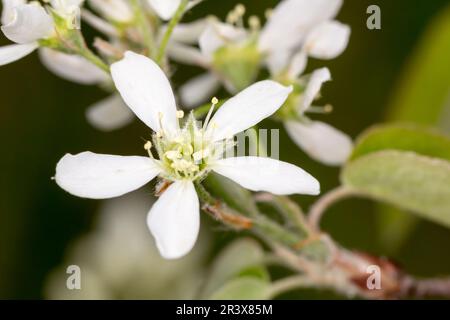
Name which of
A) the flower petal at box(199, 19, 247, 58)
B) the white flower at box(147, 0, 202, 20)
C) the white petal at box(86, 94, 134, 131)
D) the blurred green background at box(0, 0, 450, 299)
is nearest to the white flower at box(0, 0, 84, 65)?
the white flower at box(147, 0, 202, 20)

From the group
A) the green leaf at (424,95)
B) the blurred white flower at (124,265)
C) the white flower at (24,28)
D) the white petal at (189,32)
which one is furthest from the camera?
the blurred white flower at (124,265)

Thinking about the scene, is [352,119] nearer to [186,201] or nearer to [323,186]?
[323,186]

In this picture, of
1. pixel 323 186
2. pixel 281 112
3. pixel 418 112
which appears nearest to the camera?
pixel 281 112

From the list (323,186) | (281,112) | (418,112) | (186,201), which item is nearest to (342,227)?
(323,186)

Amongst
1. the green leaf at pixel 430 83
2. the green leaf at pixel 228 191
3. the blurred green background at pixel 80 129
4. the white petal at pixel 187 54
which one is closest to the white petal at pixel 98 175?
the green leaf at pixel 228 191

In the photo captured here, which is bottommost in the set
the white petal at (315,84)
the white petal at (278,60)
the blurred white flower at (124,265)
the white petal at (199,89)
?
the blurred white flower at (124,265)

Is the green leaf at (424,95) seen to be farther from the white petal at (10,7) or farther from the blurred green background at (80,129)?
the white petal at (10,7)

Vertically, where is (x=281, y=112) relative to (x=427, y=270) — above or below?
above

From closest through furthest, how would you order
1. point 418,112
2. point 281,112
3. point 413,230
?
1. point 281,112
2. point 418,112
3. point 413,230
